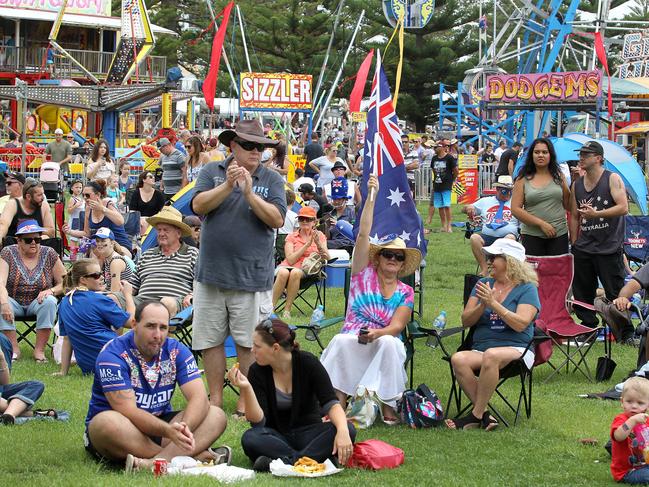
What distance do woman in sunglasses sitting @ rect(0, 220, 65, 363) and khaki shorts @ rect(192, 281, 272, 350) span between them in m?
2.85

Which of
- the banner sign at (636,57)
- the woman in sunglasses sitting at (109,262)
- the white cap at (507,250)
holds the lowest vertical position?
the woman in sunglasses sitting at (109,262)

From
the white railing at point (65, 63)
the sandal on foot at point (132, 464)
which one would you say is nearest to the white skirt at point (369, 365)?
the sandal on foot at point (132, 464)

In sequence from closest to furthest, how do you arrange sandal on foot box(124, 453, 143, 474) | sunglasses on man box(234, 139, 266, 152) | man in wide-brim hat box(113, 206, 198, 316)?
sandal on foot box(124, 453, 143, 474) < sunglasses on man box(234, 139, 266, 152) < man in wide-brim hat box(113, 206, 198, 316)

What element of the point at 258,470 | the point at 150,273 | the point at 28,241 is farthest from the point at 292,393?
the point at 28,241

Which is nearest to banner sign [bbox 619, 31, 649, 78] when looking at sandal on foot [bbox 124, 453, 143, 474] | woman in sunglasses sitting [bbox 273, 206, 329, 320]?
woman in sunglasses sitting [bbox 273, 206, 329, 320]

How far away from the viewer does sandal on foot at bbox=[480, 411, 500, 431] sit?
282 inches

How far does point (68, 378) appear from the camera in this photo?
8.73 meters

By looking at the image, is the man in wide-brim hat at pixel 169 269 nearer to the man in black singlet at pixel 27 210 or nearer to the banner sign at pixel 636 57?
the man in black singlet at pixel 27 210

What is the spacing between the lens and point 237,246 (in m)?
6.93

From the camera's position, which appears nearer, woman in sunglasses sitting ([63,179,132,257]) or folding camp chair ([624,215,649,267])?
woman in sunglasses sitting ([63,179,132,257])

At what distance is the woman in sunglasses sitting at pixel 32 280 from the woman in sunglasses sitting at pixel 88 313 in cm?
96

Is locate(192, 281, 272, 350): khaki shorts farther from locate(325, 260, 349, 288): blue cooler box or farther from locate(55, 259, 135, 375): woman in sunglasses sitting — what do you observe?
locate(325, 260, 349, 288): blue cooler box

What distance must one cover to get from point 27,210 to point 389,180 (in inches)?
185

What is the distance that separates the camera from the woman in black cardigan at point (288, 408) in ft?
19.8
